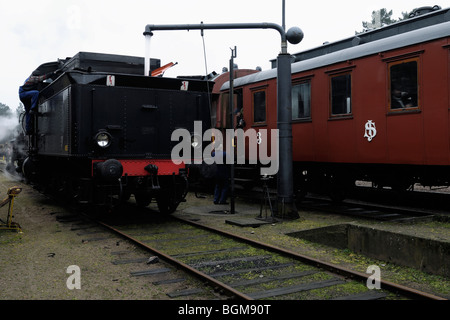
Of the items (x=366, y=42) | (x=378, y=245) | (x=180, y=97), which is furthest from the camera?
(x=366, y=42)

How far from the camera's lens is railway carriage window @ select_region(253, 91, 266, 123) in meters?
12.4

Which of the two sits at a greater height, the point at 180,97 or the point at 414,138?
the point at 180,97

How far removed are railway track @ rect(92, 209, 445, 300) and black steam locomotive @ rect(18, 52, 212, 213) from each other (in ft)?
3.49

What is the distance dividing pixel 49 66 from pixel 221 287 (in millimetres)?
9082

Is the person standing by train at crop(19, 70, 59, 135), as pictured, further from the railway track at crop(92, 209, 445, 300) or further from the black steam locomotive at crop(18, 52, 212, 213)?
the railway track at crop(92, 209, 445, 300)

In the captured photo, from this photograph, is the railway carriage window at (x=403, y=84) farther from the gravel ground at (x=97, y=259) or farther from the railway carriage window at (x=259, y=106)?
the railway carriage window at (x=259, y=106)

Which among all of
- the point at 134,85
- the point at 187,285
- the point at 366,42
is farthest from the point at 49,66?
the point at 187,285

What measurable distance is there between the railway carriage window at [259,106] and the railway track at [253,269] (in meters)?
5.15

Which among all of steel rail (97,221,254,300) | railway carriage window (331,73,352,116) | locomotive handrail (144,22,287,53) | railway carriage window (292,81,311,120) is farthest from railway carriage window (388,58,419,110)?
steel rail (97,221,254,300)

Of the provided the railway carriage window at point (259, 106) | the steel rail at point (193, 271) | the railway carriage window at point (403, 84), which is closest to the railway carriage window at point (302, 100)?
the railway carriage window at point (259, 106)

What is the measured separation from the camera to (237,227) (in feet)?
28.1

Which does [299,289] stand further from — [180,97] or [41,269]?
[180,97]

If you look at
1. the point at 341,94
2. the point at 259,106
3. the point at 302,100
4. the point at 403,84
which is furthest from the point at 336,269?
the point at 259,106

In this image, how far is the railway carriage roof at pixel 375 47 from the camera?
26.8 ft
